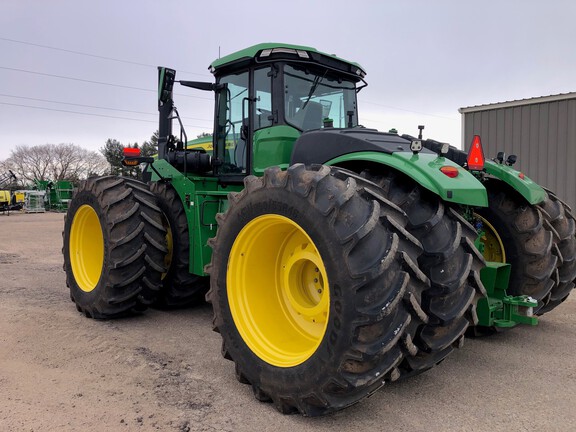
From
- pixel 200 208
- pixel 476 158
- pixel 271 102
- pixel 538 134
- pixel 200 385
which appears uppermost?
pixel 538 134

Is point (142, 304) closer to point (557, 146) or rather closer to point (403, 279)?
point (403, 279)

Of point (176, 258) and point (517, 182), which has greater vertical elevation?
point (517, 182)

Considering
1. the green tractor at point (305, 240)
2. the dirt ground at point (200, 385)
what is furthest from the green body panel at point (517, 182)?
the dirt ground at point (200, 385)

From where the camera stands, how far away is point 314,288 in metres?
3.45

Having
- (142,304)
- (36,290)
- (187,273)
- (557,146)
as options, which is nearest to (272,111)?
(187,273)

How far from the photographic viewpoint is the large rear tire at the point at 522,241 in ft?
13.7

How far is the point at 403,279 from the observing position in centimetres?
259

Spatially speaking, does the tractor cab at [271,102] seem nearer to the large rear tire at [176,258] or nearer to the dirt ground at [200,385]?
the large rear tire at [176,258]

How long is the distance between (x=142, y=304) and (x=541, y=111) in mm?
9328

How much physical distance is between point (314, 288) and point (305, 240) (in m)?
0.35

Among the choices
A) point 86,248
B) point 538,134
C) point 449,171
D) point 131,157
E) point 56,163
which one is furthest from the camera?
point 56,163

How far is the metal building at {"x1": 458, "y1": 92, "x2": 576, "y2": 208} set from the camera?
10047 mm

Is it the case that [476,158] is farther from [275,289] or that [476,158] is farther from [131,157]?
[131,157]

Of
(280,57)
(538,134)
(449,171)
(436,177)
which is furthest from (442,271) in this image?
(538,134)
